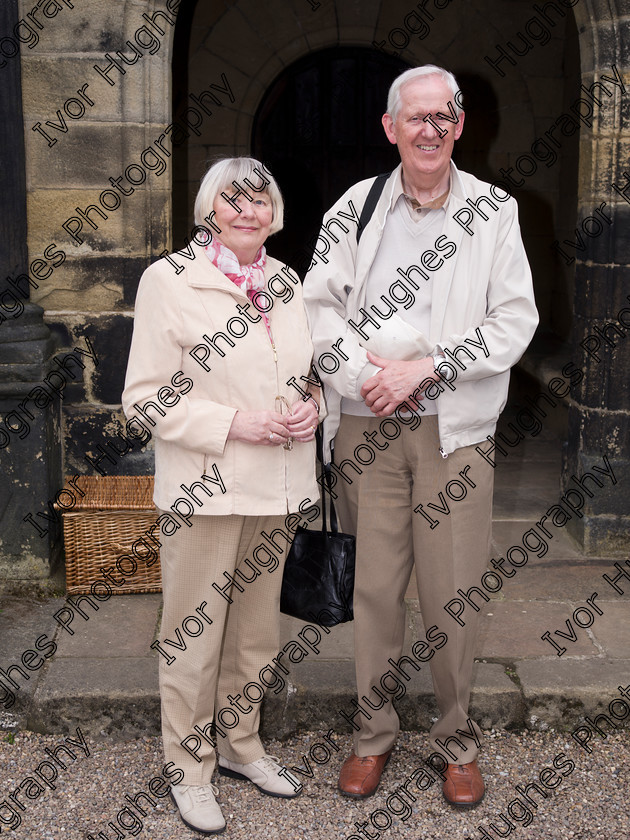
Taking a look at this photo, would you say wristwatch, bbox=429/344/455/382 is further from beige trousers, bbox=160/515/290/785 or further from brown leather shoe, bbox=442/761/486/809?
brown leather shoe, bbox=442/761/486/809

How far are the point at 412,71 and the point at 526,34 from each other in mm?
5500

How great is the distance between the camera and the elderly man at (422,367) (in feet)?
9.10

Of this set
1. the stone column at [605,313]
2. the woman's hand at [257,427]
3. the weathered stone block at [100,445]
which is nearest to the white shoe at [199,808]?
the woman's hand at [257,427]

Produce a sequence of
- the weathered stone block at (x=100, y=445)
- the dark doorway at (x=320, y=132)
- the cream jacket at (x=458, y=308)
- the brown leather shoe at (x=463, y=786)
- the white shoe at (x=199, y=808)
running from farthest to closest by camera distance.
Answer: the dark doorway at (x=320, y=132), the weathered stone block at (x=100, y=445), the brown leather shoe at (x=463, y=786), the white shoe at (x=199, y=808), the cream jacket at (x=458, y=308)

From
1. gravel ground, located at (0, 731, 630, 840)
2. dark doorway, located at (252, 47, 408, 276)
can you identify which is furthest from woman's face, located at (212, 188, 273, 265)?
dark doorway, located at (252, 47, 408, 276)

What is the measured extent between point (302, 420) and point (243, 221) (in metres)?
0.57

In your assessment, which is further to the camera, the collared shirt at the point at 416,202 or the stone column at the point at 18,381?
the stone column at the point at 18,381

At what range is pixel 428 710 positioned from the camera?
3.46m

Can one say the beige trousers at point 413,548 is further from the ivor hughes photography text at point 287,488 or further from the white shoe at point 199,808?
the white shoe at point 199,808

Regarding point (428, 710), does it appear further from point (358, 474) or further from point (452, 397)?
point (452, 397)

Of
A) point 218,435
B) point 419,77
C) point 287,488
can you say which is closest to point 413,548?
point 287,488

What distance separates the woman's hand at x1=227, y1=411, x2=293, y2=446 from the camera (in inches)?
106

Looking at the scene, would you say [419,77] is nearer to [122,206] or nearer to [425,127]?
[425,127]

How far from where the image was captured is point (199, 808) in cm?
291
